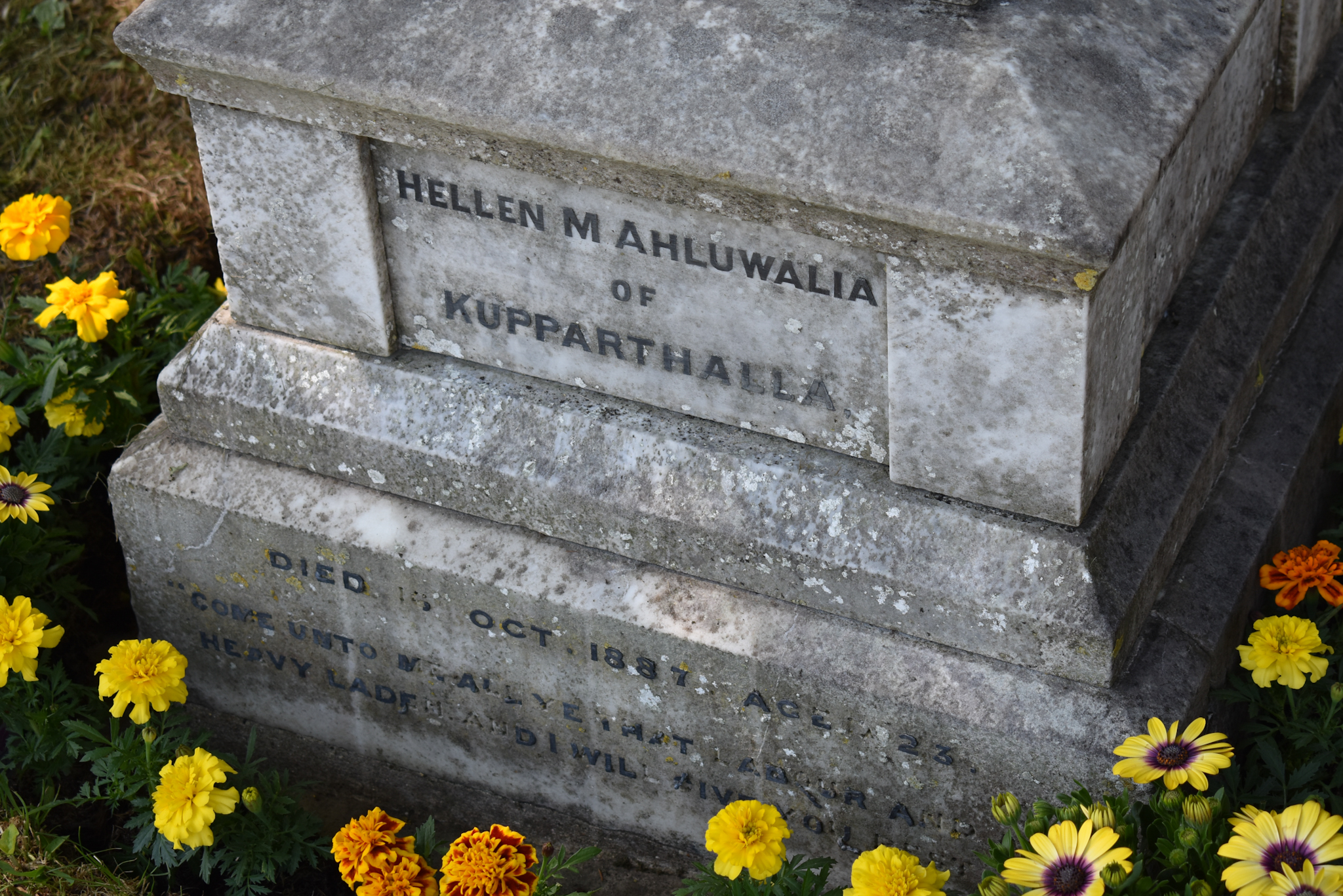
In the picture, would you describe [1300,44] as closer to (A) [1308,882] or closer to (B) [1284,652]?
(B) [1284,652]

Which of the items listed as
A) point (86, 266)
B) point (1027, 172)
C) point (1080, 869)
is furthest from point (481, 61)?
point (86, 266)

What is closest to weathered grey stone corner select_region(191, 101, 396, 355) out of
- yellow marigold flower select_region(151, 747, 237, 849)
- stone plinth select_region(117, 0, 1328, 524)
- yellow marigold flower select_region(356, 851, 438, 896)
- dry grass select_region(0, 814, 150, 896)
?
stone plinth select_region(117, 0, 1328, 524)

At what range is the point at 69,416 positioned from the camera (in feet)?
10.2

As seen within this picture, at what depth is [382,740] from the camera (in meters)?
2.98

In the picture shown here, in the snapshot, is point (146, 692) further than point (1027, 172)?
Yes

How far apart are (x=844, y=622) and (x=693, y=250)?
65 centimetres

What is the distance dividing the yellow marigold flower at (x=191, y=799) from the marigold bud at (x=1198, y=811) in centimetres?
147

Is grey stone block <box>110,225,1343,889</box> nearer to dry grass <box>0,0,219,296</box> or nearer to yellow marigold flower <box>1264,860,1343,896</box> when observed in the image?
yellow marigold flower <box>1264,860,1343,896</box>

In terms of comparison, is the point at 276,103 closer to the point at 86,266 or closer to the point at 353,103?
the point at 353,103

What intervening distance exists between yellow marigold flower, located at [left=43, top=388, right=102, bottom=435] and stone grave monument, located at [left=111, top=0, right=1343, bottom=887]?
1.01ft

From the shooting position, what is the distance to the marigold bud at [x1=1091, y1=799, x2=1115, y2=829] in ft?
6.45

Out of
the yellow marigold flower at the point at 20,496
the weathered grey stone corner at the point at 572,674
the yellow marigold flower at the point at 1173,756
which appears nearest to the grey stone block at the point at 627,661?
the weathered grey stone corner at the point at 572,674

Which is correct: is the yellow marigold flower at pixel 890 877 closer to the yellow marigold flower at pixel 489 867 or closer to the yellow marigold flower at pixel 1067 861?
the yellow marigold flower at pixel 1067 861

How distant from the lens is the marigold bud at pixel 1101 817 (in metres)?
1.97
